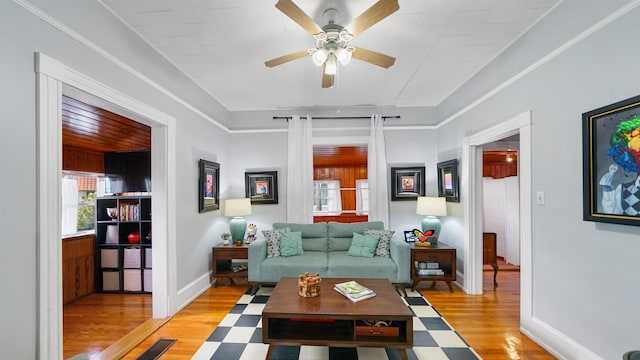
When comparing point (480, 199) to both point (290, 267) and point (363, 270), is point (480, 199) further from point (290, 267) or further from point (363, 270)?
point (290, 267)

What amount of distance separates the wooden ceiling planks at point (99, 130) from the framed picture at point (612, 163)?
3924mm

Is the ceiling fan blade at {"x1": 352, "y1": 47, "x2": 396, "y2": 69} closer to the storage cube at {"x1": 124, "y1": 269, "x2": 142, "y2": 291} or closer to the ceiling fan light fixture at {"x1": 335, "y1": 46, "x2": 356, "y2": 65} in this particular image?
the ceiling fan light fixture at {"x1": 335, "y1": 46, "x2": 356, "y2": 65}

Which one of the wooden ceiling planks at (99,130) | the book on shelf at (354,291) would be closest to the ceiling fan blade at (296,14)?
the wooden ceiling planks at (99,130)

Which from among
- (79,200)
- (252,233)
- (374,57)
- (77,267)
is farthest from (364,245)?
(79,200)

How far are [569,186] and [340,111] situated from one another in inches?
124

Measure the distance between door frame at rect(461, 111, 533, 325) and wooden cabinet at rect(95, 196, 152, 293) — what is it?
431 centimetres

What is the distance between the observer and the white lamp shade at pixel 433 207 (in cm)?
381

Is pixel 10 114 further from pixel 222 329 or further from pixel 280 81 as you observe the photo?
pixel 280 81

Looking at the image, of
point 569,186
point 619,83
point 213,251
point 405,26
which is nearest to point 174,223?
point 213,251

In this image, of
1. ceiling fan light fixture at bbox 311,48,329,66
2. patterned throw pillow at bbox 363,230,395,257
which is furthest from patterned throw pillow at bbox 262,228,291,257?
ceiling fan light fixture at bbox 311,48,329,66

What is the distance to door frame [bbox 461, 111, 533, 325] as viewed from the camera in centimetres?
242

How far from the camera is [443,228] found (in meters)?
4.20

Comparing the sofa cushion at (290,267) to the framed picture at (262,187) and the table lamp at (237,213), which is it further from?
the framed picture at (262,187)

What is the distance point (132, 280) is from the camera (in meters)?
3.68
